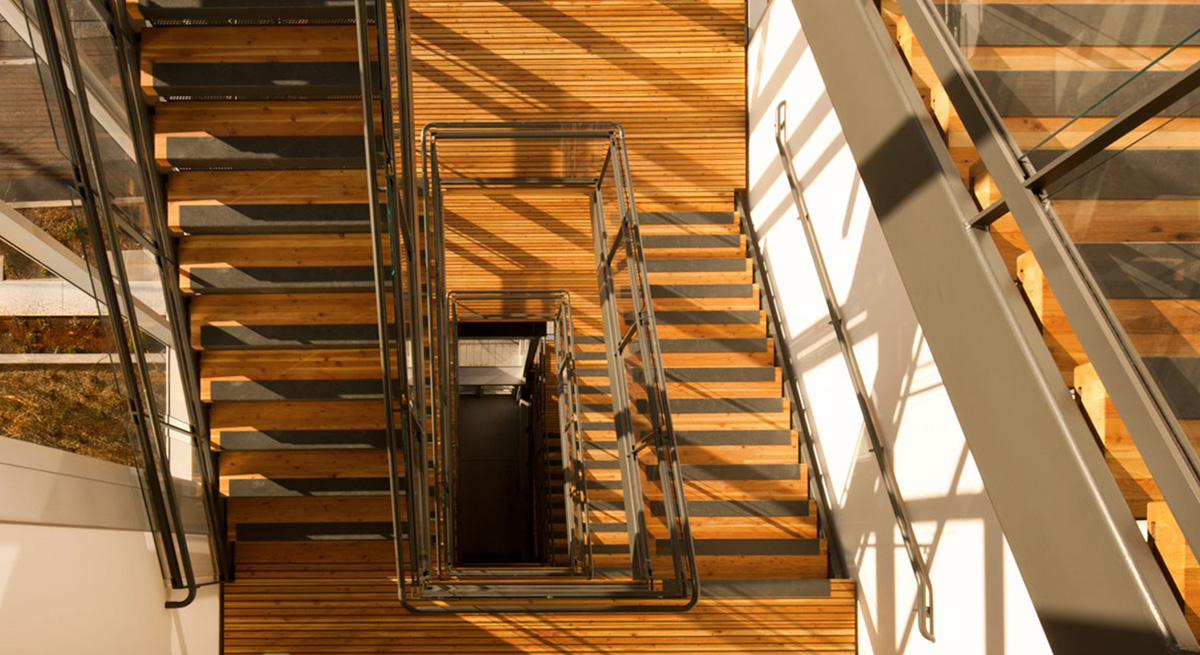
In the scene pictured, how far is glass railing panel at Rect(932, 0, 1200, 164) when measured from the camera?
1790mm

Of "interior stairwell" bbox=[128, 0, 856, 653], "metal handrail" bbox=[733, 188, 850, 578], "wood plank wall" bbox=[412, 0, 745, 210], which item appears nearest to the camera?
"interior stairwell" bbox=[128, 0, 856, 653]

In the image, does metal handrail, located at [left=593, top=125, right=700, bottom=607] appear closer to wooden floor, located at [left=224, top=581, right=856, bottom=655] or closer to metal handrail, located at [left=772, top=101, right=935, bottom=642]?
wooden floor, located at [left=224, top=581, right=856, bottom=655]

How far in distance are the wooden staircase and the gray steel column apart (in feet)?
0.16

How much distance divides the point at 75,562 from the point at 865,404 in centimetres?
329

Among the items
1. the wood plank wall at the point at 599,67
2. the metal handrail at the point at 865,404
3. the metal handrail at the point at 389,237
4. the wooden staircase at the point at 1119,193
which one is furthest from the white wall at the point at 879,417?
the metal handrail at the point at 389,237

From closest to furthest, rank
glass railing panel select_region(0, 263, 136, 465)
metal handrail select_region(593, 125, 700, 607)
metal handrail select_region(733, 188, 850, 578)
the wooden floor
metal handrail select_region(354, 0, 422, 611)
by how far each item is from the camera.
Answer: glass railing panel select_region(0, 263, 136, 465), metal handrail select_region(354, 0, 422, 611), metal handrail select_region(593, 125, 700, 607), the wooden floor, metal handrail select_region(733, 188, 850, 578)

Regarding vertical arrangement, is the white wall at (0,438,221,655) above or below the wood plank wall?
below

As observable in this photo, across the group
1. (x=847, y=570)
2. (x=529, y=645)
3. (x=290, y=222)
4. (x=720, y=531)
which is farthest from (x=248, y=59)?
(x=847, y=570)

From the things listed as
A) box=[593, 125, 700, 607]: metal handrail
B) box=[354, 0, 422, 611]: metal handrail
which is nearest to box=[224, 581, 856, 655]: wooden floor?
box=[593, 125, 700, 607]: metal handrail

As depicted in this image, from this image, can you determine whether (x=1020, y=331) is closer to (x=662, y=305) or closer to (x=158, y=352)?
(x=158, y=352)

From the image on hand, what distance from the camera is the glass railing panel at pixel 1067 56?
1.79 metres

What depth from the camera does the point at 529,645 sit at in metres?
4.47

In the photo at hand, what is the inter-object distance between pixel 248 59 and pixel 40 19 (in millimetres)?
874

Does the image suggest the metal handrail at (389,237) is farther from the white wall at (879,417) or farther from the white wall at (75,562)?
the white wall at (879,417)
